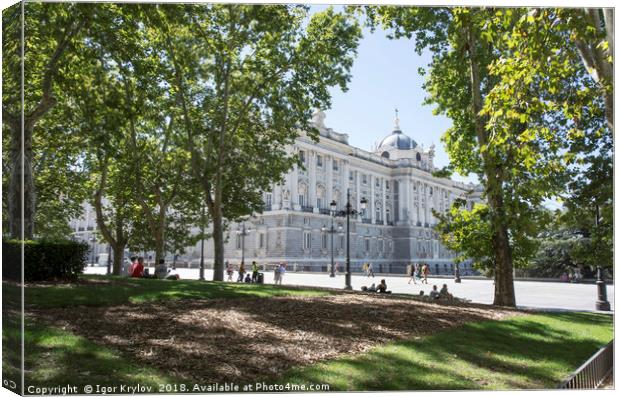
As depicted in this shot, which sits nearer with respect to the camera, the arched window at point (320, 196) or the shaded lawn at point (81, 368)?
the shaded lawn at point (81, 368)

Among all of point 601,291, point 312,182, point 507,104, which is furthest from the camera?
point 312,182

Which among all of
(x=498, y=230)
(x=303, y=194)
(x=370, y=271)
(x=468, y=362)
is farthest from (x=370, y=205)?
(x=468, y=362)

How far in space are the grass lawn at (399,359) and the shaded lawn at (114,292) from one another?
34 millimetres

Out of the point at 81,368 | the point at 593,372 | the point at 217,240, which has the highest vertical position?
the point at 217,240

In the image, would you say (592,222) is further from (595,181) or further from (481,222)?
(481,222)

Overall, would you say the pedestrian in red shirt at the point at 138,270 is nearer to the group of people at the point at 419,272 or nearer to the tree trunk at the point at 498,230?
the group of people at the point at 419,272

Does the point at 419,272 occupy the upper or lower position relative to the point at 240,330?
upper

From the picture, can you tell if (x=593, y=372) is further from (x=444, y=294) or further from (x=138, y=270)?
(x=138, y=270)

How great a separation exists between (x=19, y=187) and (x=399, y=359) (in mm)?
→ 5331

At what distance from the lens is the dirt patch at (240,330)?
20.4ft

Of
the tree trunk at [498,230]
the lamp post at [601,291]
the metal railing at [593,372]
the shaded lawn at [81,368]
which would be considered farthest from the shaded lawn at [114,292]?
the metal railing at [593,372]

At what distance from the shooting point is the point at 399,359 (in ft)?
22.5

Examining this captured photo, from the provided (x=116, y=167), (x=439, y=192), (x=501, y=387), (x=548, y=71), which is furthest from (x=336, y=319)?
(x=116, y=167)

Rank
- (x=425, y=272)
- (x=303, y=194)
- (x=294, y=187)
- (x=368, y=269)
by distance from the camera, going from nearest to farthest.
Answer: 1. (x=425, y=272)
2. (x=303, y=194)
3. (x=368, y=269)
4. (x=294, y=187)
